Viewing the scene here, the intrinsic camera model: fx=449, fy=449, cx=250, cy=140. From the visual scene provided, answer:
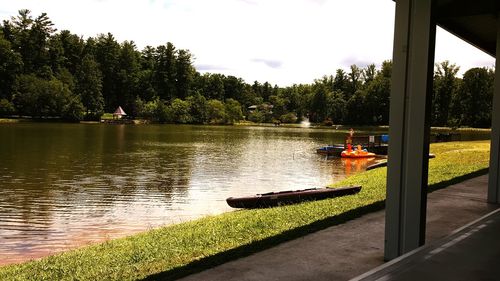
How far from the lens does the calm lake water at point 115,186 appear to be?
11.0 metres

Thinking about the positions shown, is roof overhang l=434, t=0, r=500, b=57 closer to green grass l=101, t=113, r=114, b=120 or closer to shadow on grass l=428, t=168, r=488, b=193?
shadow on grass l=428, t=168, r=488, b=193

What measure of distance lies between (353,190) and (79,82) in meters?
98.7

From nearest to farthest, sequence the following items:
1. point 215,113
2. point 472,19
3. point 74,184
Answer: point 472,19
point 74,184
point 215,113

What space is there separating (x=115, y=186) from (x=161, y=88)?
103 meters

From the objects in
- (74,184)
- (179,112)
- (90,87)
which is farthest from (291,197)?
(179,112)

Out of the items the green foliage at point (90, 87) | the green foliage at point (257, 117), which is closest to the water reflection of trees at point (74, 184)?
the green foliage at point (90, 87)

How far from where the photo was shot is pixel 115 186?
18.2 metres

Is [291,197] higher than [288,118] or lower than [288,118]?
lower

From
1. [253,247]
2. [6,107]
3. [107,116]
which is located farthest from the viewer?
[107,116]

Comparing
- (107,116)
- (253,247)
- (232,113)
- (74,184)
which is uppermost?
(232,113)

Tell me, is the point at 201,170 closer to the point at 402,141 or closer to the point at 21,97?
the point at 402,141

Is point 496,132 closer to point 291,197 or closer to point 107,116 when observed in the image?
point 291,197

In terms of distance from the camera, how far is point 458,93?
241 ft

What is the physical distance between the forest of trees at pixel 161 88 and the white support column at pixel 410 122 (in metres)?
74.4
